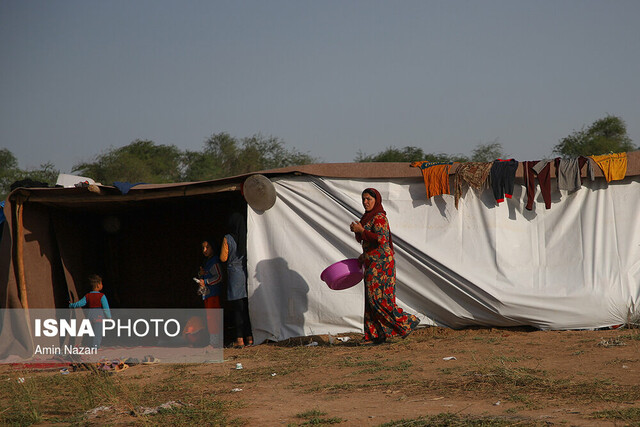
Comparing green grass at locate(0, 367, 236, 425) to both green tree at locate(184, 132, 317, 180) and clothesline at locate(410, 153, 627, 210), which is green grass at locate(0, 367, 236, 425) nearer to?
clothesline at locate(410, 153, 627, 210)

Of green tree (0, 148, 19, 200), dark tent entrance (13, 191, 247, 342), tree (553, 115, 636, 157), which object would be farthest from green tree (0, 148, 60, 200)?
tree (553, 115, 636, 157)

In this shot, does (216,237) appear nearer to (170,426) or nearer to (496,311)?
(496,311)

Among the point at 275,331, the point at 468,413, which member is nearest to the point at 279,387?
the point at 468,413

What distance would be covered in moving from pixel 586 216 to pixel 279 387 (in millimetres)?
3913

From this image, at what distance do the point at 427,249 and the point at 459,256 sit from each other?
1.13ft

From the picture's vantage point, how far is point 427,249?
729 centimetres

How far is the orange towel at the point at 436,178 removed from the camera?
725cm

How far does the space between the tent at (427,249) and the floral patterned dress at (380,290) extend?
70 cm

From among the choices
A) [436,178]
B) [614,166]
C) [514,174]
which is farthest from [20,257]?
[614,166]

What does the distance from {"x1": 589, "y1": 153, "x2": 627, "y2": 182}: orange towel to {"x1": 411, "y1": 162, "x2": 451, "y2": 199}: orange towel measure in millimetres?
1515

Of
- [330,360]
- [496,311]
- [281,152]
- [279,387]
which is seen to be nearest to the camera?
[279,387]

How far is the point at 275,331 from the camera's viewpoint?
7.36m

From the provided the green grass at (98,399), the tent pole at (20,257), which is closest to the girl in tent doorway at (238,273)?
the green grass at (98,399)

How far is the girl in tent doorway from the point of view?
7.32m
